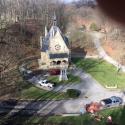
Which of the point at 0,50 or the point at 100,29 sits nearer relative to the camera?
the point at 0,50

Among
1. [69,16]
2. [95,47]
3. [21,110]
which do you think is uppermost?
[69,16]

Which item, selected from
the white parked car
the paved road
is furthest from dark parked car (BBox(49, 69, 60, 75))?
the paved road

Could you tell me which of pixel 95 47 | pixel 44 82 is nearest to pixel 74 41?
pixel 95 47

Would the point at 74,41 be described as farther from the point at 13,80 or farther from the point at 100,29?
the point at 13,80

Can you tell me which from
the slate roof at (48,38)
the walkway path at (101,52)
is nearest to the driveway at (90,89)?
the walkway path at (101,52)

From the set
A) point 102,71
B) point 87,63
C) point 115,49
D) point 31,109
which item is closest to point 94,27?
point 115,49

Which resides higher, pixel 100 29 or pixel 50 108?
pixel 100 29

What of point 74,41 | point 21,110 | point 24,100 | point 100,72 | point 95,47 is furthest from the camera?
point 74,41

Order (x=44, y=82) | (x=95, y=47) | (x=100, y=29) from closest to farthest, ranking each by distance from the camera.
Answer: (x=44, y=82)
(x=95, y=47)
(x=100, y=29)
